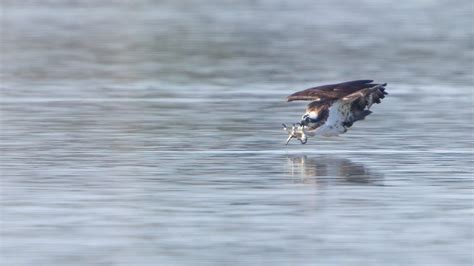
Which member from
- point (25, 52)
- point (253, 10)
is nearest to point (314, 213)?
point (25, 52)

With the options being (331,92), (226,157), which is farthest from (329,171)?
(331,92)

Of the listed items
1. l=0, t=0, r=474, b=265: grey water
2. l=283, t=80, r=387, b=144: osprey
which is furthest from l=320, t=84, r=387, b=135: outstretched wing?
l=0, t=0, r=474, b=265: grey water

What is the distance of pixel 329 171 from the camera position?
1435 cm

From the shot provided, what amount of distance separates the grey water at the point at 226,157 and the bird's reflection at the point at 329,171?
2cm

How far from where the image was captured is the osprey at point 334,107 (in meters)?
15.4

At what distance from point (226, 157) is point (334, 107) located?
1152 mm

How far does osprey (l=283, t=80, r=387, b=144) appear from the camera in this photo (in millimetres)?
15406

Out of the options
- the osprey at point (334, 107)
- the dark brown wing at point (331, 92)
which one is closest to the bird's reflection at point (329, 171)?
the osprey at point (334, 107)

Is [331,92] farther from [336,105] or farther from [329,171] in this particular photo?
[329,171]

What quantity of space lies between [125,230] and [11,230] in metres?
0.78

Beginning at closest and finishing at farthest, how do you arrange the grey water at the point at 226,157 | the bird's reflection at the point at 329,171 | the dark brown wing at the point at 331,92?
the grey water at the point at 226,157, the bird's reflection at the point at 329,171, the dark brown wing at the point at 331,92

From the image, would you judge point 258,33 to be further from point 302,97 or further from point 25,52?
point 302,97

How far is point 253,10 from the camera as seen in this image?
40.9 metres

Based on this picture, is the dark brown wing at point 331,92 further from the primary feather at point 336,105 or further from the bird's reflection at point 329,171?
the bird's reflection at point 329,171
